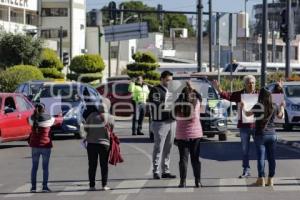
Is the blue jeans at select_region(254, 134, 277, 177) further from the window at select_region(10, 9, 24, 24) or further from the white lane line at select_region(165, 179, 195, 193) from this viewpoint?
the window at select_region(10, 9, 24, 24)

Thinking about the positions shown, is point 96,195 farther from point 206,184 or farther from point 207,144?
point 207,144

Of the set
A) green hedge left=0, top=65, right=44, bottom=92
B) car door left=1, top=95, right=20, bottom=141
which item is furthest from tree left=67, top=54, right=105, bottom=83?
car door left=1, top=95, right=20, bottom=141

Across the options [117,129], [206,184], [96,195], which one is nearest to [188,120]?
[206,184]

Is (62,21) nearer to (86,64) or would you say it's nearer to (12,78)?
(86,64)

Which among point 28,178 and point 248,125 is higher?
point 248,125

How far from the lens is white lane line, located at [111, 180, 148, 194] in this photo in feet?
45.7

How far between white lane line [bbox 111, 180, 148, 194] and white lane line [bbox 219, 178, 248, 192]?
1.39 m

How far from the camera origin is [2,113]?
74.3 ft

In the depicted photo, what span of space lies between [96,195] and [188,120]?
2127 mm

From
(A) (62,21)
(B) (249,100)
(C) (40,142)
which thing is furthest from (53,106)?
(A) (62,21)

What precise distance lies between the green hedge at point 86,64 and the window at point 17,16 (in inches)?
656

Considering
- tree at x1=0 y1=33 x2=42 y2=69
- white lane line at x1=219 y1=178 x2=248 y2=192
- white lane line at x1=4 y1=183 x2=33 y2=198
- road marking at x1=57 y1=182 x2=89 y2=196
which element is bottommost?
white lane line at x1=4 y1=183 x2=33 y2=198

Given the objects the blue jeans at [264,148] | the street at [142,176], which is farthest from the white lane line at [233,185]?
the blue jeans at [264,148]

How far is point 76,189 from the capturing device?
14.4 meters
